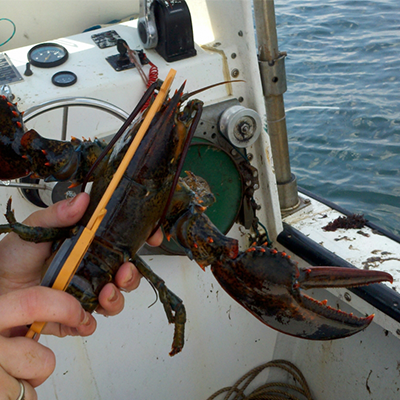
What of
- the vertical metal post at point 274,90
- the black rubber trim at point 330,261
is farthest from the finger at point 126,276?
the vertical metal post at point 274,90

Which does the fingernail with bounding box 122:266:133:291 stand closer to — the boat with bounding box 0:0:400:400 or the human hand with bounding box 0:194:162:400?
the human hand with bounding box 0:194:162:400

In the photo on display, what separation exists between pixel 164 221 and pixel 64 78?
819 millimetres

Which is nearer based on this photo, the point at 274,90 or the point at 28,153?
the point at 28,153

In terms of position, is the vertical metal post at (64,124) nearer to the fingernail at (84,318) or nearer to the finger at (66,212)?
the finger at (66,212)

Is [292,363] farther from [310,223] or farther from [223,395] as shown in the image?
[310,223]

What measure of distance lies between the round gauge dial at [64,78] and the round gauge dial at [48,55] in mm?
105

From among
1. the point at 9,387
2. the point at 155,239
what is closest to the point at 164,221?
the point at 155,239

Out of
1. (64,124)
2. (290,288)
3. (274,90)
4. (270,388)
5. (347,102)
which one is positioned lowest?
(347,102)

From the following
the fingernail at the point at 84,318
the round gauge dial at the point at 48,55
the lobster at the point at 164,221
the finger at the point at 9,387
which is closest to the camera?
the finger at the point at 9,387

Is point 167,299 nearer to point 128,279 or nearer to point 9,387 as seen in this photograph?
point 128,279

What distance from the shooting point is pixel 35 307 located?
1.04 metres

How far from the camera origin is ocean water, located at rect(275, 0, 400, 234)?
13.9 feet

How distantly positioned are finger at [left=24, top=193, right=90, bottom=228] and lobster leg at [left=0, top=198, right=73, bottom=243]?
0.03 metres

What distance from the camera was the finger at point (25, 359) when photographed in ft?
3.34
